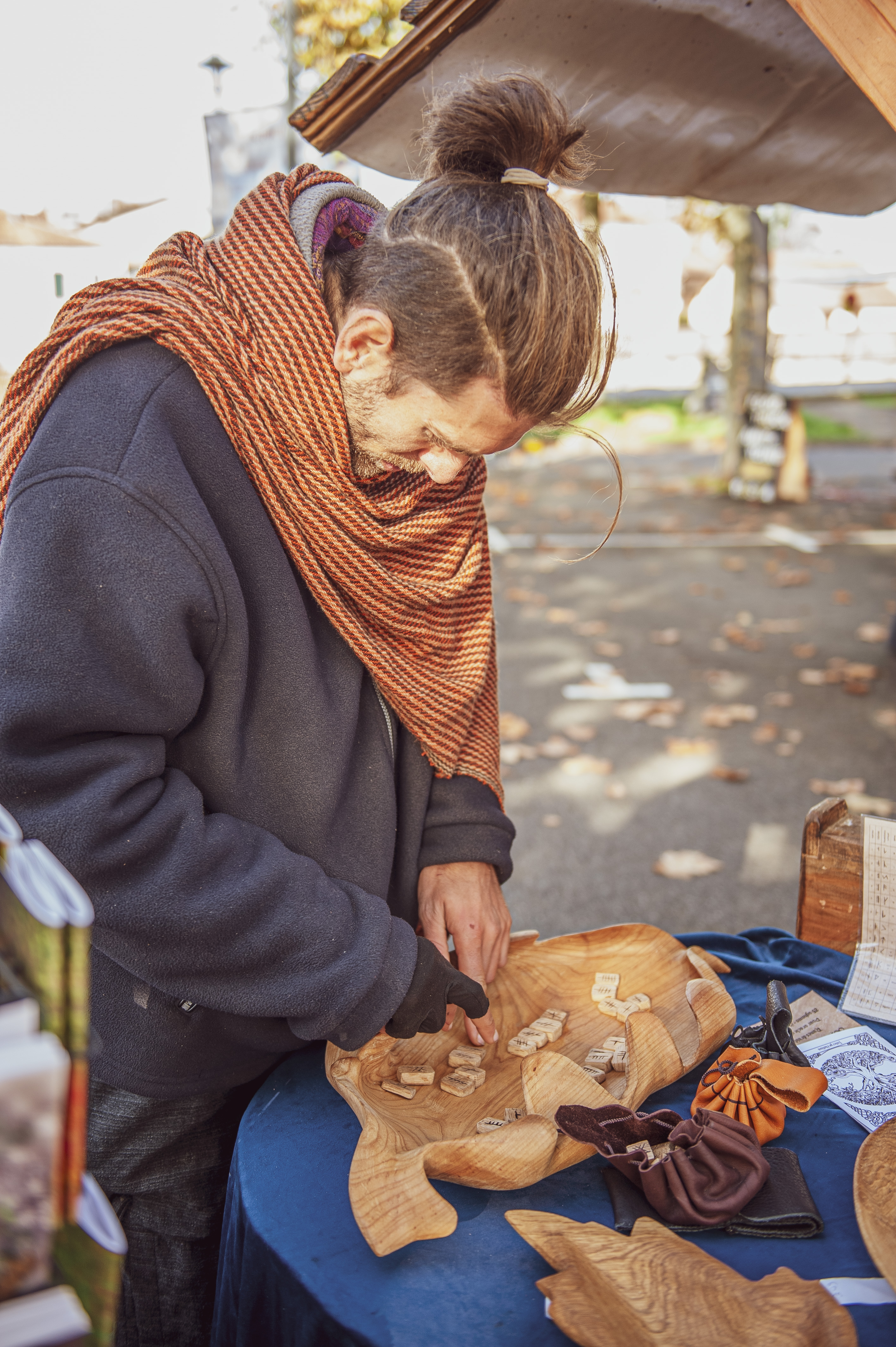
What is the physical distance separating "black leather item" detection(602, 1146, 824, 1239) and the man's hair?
3.38 feet

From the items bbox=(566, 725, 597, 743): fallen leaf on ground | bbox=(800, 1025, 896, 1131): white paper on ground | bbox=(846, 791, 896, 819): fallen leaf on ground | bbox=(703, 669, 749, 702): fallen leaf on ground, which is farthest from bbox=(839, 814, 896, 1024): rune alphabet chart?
bbox=(703, 669, 749, 702): fallen leaf on ground

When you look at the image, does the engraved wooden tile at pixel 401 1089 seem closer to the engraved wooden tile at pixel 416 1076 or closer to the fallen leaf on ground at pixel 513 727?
the engraved wooden tile at pixel 416 1076

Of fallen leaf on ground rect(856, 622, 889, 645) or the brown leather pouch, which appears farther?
fallen leaf on ground rect(856, 622, 889, 645)

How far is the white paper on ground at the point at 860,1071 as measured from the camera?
1.43 metres

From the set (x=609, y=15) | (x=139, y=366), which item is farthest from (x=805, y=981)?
(x=609, y=15)

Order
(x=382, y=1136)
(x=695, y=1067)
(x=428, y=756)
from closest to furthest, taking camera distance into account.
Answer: (x=382, y=1136) < (x=695, y=1067) < (x=428, y=756)

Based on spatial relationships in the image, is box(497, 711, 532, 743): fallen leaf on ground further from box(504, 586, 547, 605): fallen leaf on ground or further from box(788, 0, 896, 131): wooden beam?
box(788, 0, 896, 131): wooden beam

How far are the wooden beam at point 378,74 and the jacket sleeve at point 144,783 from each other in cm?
104

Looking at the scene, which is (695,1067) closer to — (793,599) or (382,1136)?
(382,1136)

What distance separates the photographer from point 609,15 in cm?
188

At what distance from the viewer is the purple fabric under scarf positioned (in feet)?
4.73

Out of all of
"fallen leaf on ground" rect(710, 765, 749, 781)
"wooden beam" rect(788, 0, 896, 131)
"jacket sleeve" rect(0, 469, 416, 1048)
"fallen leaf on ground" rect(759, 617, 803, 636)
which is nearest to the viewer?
"jacket sleeve" rect(0, 469, 416, 1048)

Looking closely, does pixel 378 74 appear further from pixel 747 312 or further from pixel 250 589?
pixel 747 312

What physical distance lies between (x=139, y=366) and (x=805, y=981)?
1474mm
